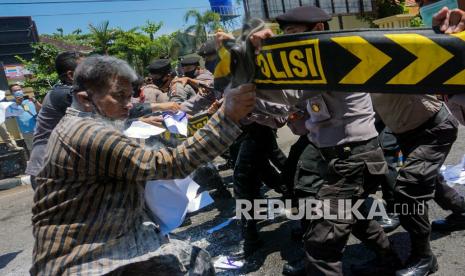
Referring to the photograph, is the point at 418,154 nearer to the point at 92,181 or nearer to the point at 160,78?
the point at 92,181

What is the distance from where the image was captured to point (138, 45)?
29.8 metres

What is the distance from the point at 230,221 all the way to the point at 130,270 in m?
2.73

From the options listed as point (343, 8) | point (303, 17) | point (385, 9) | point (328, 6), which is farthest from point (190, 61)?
point (343, 8)

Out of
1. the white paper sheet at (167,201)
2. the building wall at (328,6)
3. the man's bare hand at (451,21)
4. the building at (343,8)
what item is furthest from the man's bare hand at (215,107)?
the building at (343,8)

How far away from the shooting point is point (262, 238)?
389cm

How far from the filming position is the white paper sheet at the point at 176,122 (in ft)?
12.1

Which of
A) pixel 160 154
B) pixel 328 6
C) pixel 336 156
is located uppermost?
pixel 328 6

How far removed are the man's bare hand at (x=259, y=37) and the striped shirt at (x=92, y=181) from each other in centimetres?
32

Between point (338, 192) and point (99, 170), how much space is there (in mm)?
1407

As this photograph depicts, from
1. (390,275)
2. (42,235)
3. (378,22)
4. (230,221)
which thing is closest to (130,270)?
(42,235)

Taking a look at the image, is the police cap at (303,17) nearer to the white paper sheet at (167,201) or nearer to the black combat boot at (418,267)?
the white paper sheet at (167,201)

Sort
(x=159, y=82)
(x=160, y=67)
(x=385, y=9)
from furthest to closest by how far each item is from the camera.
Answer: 1. (x=385, y=9)
2. (x=159, y=82)
3. (x=160, y=67)

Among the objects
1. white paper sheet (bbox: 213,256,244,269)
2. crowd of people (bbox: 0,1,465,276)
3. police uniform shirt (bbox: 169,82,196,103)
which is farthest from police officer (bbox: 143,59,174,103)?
white paper sheet (bbox: 213,256,244,269)

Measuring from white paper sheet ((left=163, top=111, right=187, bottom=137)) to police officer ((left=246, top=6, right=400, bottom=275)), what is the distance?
136cm
